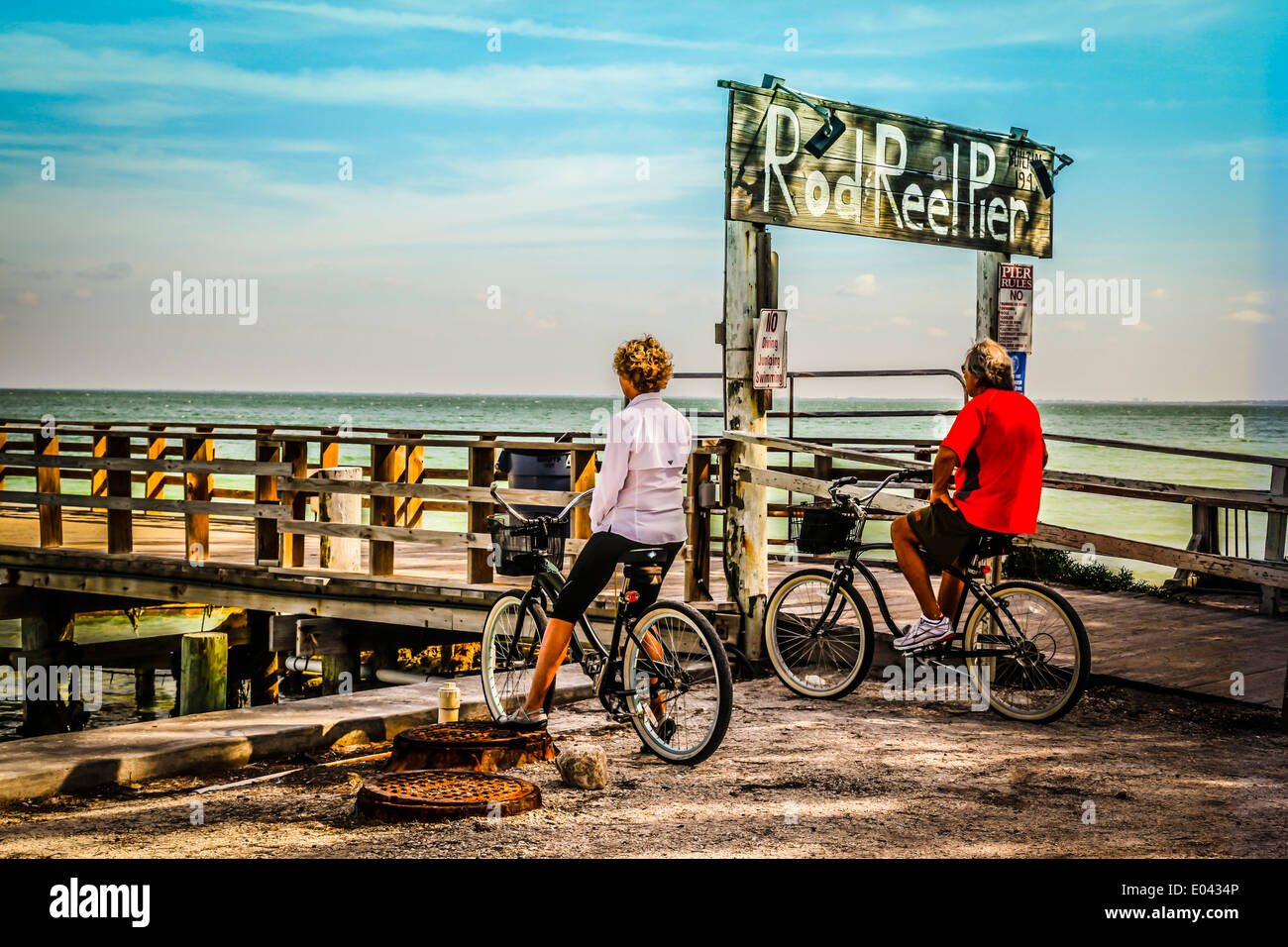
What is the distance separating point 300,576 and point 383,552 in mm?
779

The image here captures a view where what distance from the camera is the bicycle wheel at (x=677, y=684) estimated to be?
5469 millimetres

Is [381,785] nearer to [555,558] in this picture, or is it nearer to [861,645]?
[555,558]

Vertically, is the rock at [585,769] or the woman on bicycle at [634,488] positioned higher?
the woman on bicycle at [634,488]

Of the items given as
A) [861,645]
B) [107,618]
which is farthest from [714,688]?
[107,618]

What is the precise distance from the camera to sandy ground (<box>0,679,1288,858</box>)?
452 cm

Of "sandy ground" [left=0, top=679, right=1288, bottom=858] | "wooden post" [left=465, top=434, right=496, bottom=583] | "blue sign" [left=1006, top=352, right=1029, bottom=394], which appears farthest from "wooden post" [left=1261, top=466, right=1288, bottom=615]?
"wooden post" [left=465, top=434, right=496, bottom=583]

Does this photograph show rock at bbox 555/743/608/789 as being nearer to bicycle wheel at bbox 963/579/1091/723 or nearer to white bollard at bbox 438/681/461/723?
white bollard at bbox 438/681/461/723

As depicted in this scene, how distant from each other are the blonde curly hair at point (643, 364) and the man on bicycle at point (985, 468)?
1481 mm

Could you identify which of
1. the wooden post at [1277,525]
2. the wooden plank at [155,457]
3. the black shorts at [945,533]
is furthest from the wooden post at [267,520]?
the wooden post at [1277,525]

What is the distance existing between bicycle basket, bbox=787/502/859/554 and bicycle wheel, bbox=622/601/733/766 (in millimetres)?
1417

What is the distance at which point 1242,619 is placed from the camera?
9.52m

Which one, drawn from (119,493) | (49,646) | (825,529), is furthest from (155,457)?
(825,529)

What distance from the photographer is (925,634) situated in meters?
6.57

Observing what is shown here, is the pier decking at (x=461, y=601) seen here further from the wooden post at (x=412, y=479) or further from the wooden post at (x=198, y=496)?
the wooden post at (x=412, y=479)
